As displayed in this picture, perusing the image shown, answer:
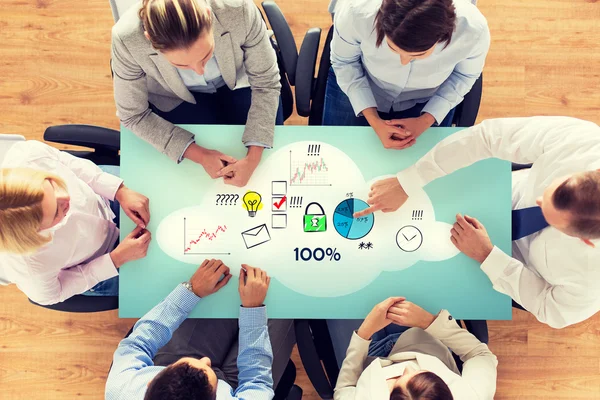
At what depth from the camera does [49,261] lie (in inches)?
54.7

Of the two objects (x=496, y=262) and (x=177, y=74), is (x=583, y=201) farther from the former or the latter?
(x=177, y=74)

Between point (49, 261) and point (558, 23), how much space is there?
233cm

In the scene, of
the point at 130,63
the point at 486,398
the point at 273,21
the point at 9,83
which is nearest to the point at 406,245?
the point at 486,398

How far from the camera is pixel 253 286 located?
145 centimetres

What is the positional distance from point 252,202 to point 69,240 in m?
0.56

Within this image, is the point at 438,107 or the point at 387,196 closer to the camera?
the point at 387,196

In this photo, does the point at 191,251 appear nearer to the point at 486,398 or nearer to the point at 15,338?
the point at 486,398

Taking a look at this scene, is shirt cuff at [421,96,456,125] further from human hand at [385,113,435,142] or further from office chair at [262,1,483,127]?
office chair at [262,1,483,127]

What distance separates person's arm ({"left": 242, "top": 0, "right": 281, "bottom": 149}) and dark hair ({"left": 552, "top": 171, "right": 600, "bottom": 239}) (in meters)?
0.83

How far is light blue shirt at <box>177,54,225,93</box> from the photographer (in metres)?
1.50

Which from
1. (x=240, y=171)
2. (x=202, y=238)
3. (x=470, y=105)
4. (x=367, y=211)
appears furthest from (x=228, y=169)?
(x=470, y=105)

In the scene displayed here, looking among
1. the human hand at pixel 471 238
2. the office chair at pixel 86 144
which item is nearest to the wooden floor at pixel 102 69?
the office chair at pixel 86 144

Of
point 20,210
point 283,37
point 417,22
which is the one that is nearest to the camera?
point 417,22

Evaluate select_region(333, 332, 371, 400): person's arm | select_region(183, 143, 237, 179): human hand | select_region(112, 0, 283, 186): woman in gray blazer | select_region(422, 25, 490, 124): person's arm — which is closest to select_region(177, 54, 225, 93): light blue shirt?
select_region(112, 0, 283, 186): woman in gray blazer
